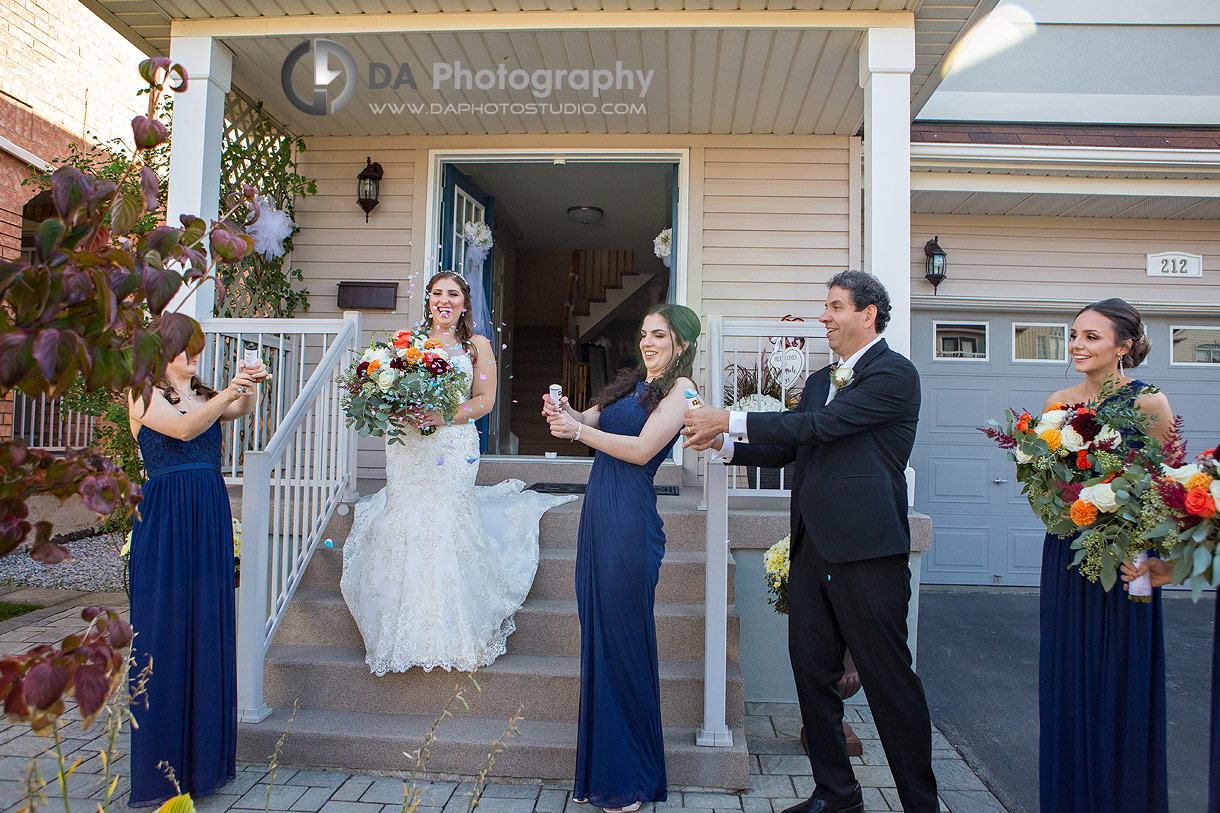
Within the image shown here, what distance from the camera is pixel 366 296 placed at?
19.1 ft

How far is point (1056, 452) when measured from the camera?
2.42m

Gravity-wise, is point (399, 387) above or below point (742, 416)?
above

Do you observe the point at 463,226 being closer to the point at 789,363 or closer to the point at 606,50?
the point at 606,50

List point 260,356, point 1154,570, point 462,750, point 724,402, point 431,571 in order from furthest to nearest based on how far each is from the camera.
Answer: point 724,402 → point 260,356 → point 431,571 → point 462,750 → point 1154,570

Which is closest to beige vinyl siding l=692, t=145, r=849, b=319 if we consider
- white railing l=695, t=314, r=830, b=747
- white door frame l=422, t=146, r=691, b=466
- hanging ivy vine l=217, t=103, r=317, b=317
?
white door frame l=422, t=146, r=691, b=466

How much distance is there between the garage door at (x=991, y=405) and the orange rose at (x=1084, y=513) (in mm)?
4382

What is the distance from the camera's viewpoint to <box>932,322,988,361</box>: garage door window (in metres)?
6.64

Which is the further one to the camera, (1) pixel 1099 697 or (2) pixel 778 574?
(2) pixel 778 574

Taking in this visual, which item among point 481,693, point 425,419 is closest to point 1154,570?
point 481,693

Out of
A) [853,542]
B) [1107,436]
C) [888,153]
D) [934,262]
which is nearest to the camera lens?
[1107,436]

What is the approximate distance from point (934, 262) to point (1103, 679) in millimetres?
4604

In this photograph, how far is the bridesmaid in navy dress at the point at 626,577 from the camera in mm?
2719

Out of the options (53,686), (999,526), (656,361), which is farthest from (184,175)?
(999,526)

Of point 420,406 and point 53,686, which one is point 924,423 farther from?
point 53,686
